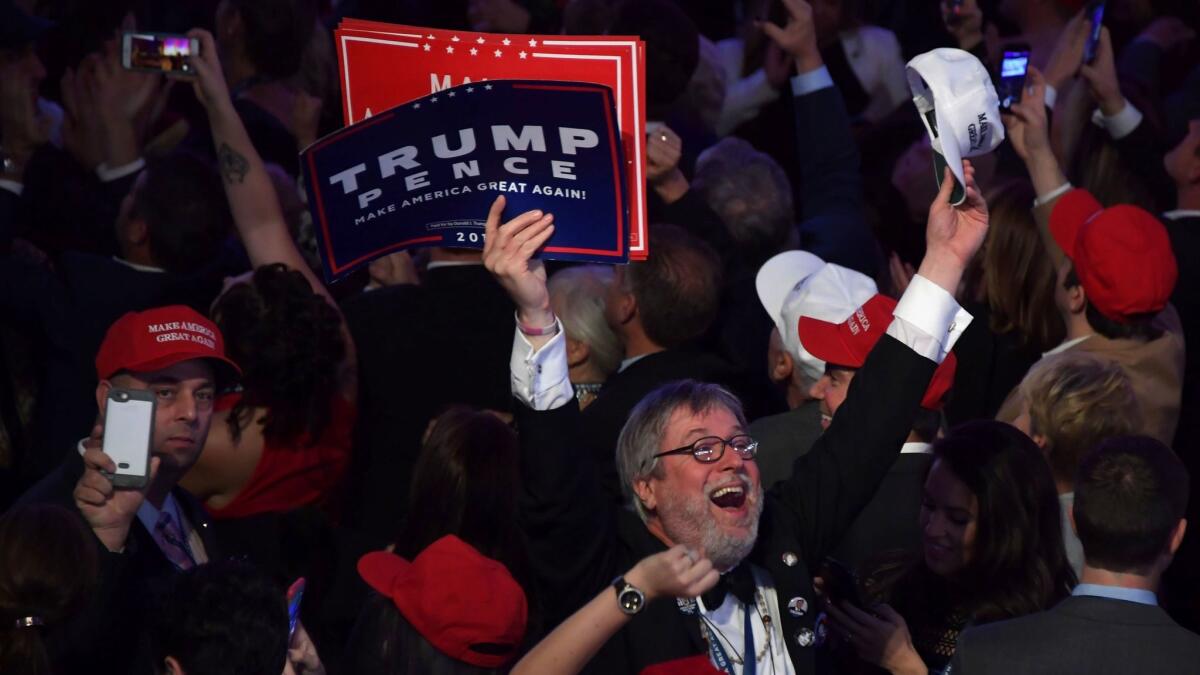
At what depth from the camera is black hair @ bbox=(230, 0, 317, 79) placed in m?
7.17

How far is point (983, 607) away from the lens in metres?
4.32

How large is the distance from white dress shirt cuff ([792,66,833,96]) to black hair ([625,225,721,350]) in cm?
135

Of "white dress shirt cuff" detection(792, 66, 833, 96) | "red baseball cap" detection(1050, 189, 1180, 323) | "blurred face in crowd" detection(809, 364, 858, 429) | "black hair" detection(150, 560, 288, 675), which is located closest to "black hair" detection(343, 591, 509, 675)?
"black hair" detection(150, 560, 288, 675)

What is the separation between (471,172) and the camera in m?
4.08

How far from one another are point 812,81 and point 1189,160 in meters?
1.50

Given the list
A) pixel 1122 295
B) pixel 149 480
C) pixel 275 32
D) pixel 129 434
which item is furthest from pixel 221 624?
pixel 275 32

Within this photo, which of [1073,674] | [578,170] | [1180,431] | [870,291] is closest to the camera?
[1073,674]

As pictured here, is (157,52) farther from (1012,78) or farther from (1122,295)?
(1122,295)

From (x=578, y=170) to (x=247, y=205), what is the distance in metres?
2.09

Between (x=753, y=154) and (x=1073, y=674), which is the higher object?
(x=753, y=154)

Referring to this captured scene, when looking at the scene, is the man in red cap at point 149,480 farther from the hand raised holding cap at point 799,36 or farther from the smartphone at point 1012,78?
the smartphone at point 1012,78

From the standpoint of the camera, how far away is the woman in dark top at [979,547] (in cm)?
435

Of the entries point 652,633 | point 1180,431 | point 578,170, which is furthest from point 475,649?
point 1180,431

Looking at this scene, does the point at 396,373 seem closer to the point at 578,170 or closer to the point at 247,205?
the point at 247,205
